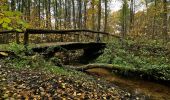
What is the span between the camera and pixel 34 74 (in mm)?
8555

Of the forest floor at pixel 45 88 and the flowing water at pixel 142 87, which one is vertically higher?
the forest floor at pixel 45 88

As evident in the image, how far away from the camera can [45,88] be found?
7.36 m

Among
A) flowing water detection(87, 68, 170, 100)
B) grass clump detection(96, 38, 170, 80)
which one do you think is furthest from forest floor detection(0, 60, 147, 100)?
grass clump detection(96, 38, 170, 80)

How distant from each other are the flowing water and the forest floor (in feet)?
2.42

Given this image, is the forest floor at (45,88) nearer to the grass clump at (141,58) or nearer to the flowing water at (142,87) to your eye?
the flowing water at (142,87)

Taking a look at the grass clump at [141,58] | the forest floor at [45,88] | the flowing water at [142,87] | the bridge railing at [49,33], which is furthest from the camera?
the bridge railing at [49,33]

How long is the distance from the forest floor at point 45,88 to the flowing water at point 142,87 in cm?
74

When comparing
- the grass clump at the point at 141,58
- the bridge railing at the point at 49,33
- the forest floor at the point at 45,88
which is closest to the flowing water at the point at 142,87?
the grass clump at the point at 141,58

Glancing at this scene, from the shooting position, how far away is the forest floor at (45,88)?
6.79m

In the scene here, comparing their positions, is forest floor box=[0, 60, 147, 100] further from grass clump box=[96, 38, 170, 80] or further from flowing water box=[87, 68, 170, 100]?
grass clump box=[96, 38, 170, 80]

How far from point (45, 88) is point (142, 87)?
4.82 meters

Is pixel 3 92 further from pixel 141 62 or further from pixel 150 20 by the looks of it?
pixel 150 20

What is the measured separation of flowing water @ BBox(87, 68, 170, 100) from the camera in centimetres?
976

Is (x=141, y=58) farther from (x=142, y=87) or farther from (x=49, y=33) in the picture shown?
(x=49, y=33)
